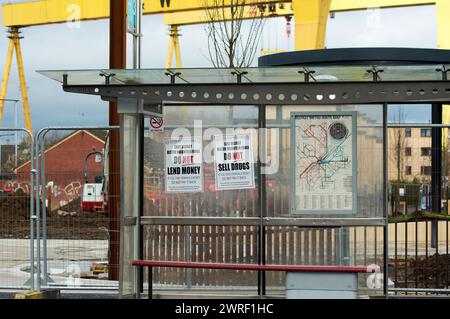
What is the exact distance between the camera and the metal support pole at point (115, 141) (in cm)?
1091

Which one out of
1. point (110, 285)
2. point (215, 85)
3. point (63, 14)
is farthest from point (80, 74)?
point (63, 14)

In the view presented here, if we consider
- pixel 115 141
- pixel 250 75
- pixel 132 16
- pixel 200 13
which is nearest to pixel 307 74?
pixel 250 75

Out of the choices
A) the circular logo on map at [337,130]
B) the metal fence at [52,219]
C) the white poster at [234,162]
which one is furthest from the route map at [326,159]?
the metal fence at [52,219]

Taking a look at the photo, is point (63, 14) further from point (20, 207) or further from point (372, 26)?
point (20, 207)

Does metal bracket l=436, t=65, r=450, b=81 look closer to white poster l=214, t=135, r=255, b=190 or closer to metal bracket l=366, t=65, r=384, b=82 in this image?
metal bracket l=366, t=65, r=384, b=82

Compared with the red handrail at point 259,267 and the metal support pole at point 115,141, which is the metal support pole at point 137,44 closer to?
the metal support pole at point 115,141

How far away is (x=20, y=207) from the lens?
11.2m

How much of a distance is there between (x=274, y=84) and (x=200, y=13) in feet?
47.1

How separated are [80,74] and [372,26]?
14.0 meters

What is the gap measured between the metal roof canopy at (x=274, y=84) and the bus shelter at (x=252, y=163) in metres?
0.01

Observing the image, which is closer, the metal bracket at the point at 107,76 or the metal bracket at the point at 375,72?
the metal bracket at the point at 375,72

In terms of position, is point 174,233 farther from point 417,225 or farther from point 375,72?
point 417,225

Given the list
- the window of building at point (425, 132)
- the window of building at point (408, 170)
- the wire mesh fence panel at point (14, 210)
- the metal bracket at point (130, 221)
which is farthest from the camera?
the wire mesh fence panel at point (14, 210)

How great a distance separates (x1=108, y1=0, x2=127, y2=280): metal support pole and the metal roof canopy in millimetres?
2506
